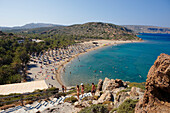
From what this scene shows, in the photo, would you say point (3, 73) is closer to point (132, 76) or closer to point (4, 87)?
point (4, 87)

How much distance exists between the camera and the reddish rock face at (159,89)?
2998 millimetres

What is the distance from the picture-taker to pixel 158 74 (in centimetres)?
316

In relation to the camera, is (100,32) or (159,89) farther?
(100,32)

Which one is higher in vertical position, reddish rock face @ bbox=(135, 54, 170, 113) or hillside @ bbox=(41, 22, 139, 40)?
hillside @ bbox=(41, 22, 139, 40)

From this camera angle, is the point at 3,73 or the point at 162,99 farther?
the point at 3,73

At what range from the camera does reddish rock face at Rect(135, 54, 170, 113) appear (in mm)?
2998

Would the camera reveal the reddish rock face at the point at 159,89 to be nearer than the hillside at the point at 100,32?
Yes

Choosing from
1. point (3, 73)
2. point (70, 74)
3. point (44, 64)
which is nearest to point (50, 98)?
point (3, 73)

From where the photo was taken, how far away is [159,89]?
3.22 m

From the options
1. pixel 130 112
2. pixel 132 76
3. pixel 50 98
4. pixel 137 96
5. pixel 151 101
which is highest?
pixel 151 101

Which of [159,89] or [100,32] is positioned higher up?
[100,32]

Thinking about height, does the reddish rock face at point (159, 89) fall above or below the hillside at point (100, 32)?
below

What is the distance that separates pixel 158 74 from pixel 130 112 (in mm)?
2038

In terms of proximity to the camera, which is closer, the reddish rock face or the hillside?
the reddish rock face
